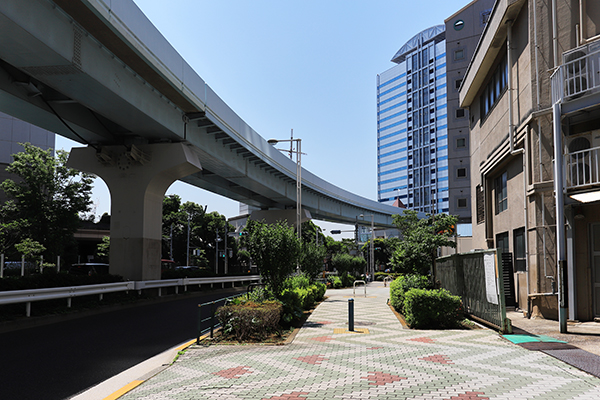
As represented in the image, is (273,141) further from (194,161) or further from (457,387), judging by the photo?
(457,387)

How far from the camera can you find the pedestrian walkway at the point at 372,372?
653 cm

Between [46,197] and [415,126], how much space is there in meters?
108

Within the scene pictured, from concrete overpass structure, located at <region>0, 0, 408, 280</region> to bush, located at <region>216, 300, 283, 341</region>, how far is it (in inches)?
325

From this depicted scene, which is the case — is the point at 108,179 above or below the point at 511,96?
below

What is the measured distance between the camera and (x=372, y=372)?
25.5 feet

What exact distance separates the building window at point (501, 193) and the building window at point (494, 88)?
3.10 m

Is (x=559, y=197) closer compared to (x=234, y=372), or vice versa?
(x=234, y=372)

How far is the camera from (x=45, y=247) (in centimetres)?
3703

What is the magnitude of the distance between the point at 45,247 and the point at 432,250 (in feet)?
101

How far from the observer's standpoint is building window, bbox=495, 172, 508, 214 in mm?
19562

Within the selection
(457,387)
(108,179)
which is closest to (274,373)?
(457,387)

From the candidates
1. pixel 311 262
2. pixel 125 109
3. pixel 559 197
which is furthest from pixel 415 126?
pixel 559 197

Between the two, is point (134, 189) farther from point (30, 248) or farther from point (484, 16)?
A: point (484, 16)

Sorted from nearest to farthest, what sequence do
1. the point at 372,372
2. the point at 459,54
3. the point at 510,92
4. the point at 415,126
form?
the point at 372,372 → the point at 510,92 → the point at 459,54 → the point at 415,126
